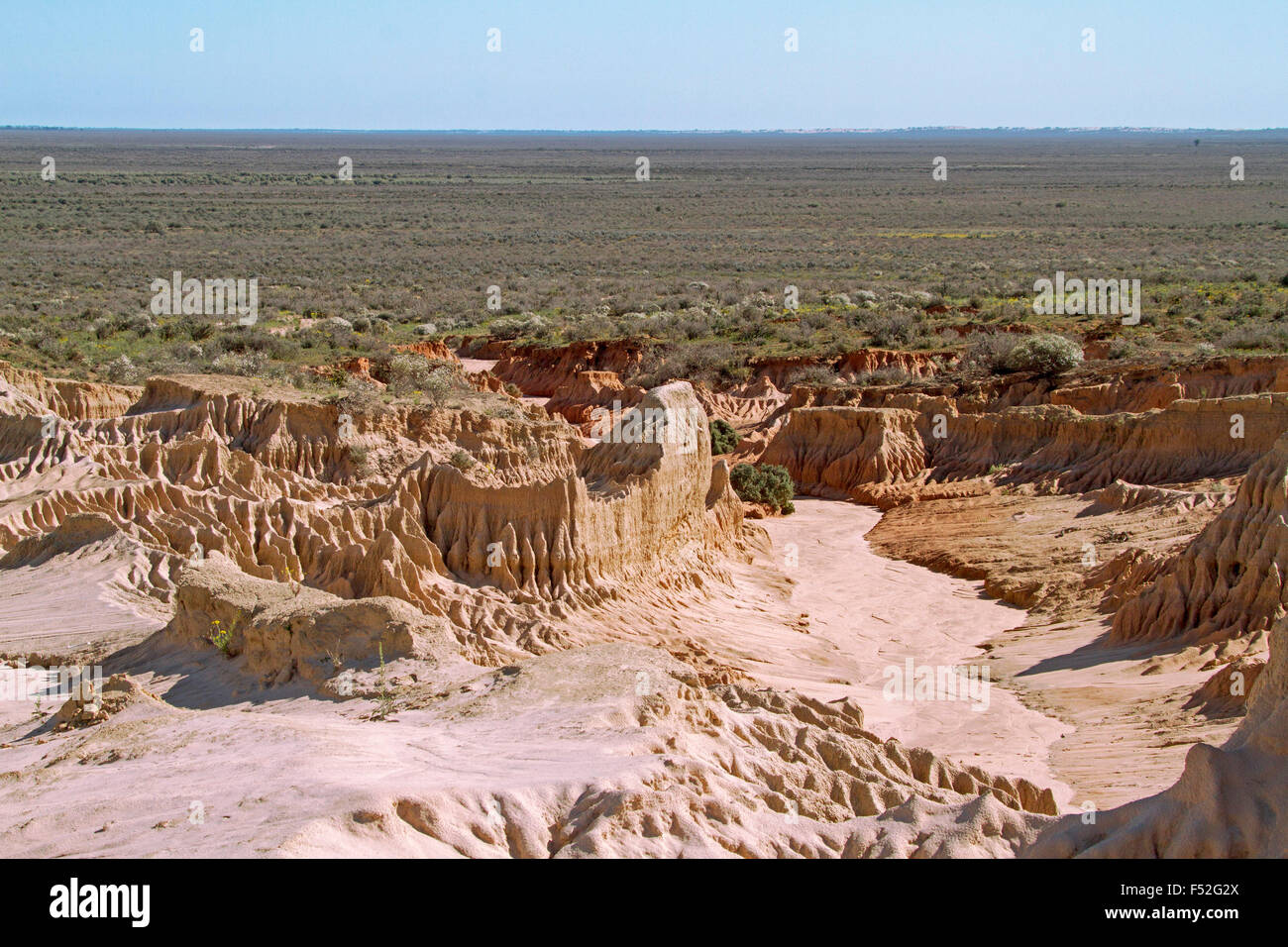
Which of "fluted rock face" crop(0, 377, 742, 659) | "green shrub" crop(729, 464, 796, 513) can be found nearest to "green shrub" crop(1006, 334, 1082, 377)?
"green shrub" crop(729, 464, 796, 513)

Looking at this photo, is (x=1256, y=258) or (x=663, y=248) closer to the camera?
(x=1256, y=258)

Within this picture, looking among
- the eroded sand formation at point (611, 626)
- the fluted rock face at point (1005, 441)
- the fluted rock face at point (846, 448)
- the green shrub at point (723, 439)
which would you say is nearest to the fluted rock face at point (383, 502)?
the eroded sand formation at point (611, 626)

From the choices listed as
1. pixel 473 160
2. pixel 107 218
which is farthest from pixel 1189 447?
pixel 473 160

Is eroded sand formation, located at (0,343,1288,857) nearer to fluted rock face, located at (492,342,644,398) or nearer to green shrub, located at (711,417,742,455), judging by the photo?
green shrub, located at (711,417,742,455)

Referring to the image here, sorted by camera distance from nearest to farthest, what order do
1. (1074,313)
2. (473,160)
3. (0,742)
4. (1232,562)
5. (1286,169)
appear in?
(0,742) < (1232,562) < (1074,313) < (1286,169) < (473,160)

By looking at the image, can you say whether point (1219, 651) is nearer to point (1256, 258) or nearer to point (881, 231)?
point (1256, 258)
